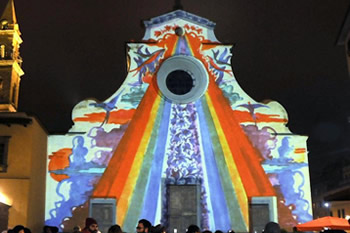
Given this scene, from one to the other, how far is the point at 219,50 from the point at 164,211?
24.9 ft

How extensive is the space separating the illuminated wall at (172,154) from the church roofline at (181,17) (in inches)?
55.5

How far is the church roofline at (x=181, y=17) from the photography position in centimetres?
2125

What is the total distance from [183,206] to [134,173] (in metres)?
2.41

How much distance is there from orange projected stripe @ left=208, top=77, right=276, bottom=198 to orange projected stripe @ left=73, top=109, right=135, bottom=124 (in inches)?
149

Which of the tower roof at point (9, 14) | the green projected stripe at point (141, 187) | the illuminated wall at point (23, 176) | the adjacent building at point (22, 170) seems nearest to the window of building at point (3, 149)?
the adjacent building at point (22, 170)

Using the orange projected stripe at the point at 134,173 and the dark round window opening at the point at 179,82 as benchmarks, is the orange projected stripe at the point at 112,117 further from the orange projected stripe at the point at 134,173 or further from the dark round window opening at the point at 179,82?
the dark round window opening at the point at 179,82

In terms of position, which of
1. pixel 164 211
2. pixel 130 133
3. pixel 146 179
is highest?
pixel 130 133

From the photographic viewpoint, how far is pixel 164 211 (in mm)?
18969

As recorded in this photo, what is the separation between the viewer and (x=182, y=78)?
68.4 feet

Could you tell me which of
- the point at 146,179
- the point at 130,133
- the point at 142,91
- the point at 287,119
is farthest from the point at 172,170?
the point at 287,119

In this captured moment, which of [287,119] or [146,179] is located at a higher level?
[287,119]

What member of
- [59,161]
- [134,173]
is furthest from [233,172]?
[59,161]

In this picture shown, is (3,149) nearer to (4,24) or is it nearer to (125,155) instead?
(125,155)

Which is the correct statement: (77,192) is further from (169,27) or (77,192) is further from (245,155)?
(169,27)
